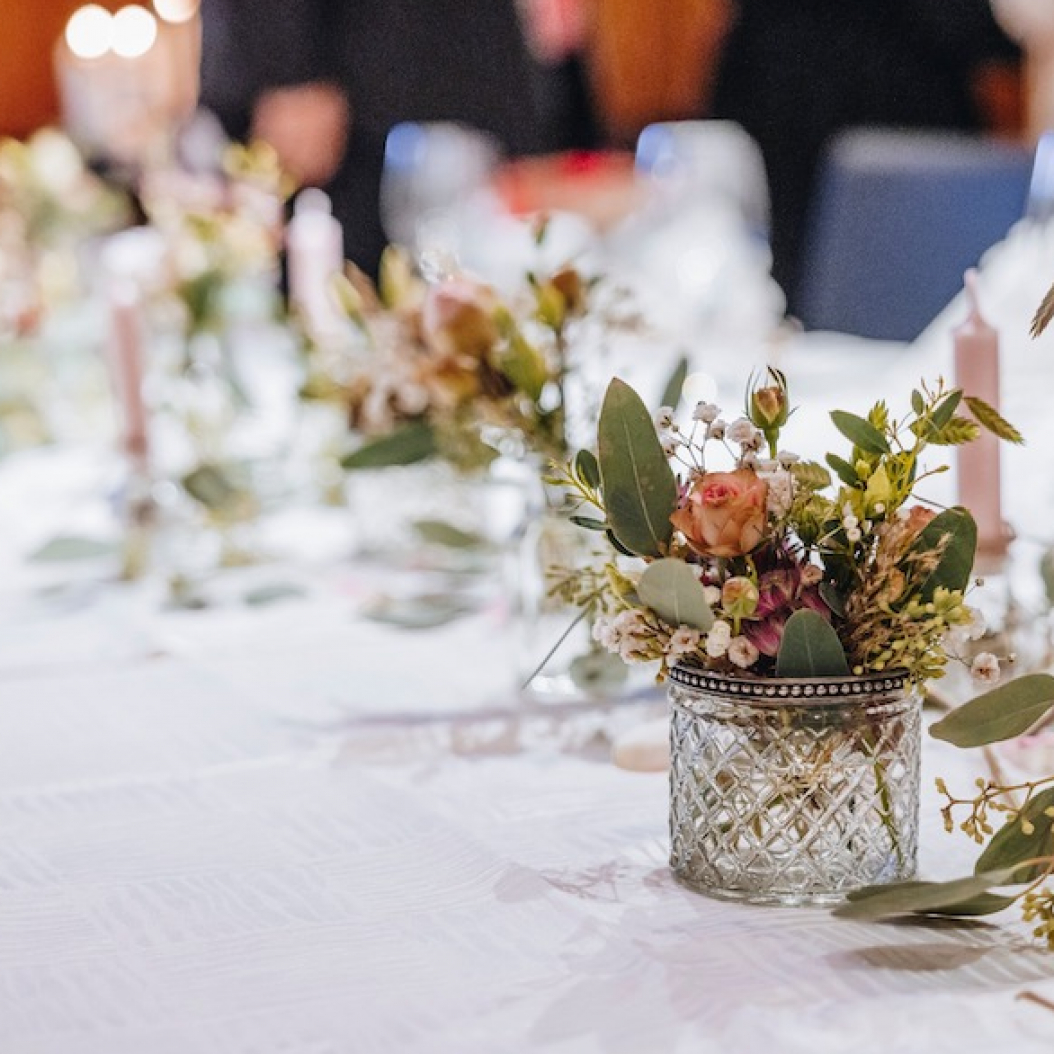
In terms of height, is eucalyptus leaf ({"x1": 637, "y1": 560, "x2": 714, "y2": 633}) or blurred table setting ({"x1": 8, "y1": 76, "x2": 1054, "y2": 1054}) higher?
eucalyptus leaf ({"x1": 637, "y1": 560, "x2": 714, "y2": 633})

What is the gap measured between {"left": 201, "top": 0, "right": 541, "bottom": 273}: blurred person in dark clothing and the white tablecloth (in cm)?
301

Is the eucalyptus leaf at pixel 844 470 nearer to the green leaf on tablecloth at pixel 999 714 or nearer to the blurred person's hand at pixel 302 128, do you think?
the green leaf on tablecloth at pixel 999 714

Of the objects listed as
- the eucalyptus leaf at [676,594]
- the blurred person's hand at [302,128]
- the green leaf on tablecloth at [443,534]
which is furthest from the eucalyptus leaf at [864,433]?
the blurred person's hand at [302,128]

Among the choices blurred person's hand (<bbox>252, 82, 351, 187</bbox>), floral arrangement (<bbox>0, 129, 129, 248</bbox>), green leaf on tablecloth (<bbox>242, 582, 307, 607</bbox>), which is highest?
blurred person's hand (<bbox>252, 82, 351, 187</bbox>)

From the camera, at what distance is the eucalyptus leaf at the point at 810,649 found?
820mm

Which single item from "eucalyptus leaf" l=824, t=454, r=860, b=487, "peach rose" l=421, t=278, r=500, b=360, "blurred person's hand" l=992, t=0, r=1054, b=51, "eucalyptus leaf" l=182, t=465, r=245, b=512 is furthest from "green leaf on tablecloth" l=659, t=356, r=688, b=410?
"blurred person's hand" l=992, t=0, r=1054, b=51

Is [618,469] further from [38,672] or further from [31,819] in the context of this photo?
[38,672]

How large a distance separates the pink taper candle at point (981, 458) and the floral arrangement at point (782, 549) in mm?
272

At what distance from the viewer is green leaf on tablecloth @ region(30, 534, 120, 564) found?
5.82 ft

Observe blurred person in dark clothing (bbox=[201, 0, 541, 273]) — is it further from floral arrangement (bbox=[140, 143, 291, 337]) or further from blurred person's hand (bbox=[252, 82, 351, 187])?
floral arrangement (bbox=[140, 143, 291, 337])

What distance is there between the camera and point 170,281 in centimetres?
198

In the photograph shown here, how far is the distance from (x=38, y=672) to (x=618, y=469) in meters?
0.73

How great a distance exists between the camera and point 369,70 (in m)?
4.58

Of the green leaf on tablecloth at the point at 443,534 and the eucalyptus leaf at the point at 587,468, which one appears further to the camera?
the green leaf on tablecloth at the point at 443,534
